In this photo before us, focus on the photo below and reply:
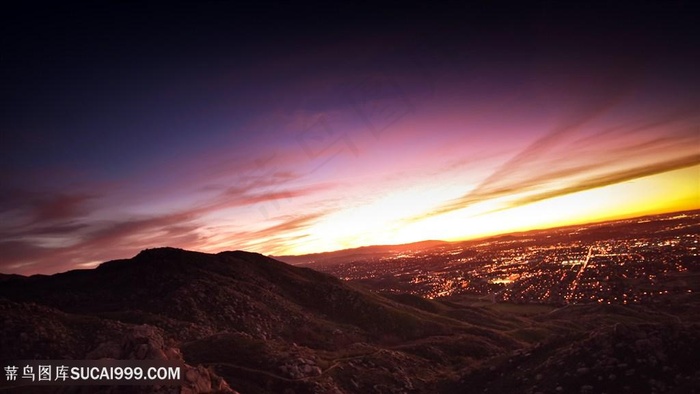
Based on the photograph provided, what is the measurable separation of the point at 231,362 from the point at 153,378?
11621 mm

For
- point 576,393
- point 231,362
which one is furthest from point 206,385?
point 576,393

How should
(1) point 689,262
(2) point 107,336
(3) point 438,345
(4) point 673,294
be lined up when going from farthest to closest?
1. (1) point 689,262
2. (4) point 673,294
3. (3) point 438,345
4. (2) point 107,336

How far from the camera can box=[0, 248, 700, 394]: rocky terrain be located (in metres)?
27.4

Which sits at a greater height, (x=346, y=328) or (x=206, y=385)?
(x=206, y=385)

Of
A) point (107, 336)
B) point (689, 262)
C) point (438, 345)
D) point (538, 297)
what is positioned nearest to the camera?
point (107, 336)

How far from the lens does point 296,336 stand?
60000 millimetres

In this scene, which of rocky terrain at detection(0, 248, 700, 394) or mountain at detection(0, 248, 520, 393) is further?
mountain at detection(0, 248, 520, 393)

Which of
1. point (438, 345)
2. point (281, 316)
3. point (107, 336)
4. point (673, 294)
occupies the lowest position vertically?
point (673, 294)

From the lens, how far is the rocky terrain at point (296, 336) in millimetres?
27422

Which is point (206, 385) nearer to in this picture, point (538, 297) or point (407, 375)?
point (407, 375)

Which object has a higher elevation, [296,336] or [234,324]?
[234,324]

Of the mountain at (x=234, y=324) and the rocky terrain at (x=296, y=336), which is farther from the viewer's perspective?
the mountain at (x=234, y=324)

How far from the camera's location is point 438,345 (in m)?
55.5

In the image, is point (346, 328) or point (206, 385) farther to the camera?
point (346, 328)
